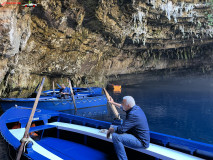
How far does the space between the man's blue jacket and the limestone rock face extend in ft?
34.7

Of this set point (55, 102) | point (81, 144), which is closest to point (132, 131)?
point (81, 144)

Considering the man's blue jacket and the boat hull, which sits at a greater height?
the man's blue jacket

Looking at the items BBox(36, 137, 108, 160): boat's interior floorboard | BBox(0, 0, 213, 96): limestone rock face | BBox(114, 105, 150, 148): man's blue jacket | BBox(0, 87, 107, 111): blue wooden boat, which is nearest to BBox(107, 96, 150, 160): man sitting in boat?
BBox(114, 105, 150, 148): man's blue jacket

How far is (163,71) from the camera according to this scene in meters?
36.6

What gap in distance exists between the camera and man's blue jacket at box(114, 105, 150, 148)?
4.12 m

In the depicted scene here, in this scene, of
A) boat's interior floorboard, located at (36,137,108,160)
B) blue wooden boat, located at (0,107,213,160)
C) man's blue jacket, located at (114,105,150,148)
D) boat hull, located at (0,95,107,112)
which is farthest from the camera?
boat hull, located at (0,95,107,112)

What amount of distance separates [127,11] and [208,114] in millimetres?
11635

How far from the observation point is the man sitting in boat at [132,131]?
4129 millimetres

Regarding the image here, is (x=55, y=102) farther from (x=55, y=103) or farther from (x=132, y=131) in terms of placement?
(x=132, y=131)

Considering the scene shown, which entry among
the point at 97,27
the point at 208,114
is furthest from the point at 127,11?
the point at 208,114

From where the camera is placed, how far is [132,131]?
433cm

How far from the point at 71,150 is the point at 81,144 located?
50cm

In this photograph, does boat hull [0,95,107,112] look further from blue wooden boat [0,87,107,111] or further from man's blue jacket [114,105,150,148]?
man's blue jacket [114,105,150,148]

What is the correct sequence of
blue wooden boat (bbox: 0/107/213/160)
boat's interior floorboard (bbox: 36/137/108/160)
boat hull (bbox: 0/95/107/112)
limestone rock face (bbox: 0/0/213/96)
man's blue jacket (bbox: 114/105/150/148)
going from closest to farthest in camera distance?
man's blue jacket (bbox: 114/105/150/148) → blue wooden boat (bbox: 0/107/213/160) → boat's interior floorboard (bbox: 36/137/108/160) → boat hull (bbox: 0/95/107/112) → limestone rock face (bbox: 0/0/213/96)
